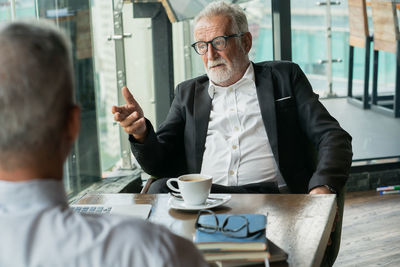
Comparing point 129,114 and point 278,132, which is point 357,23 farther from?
point 129,114

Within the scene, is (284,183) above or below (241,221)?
below

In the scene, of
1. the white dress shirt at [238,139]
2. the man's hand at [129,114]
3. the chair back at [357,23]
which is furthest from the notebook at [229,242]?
the chair back at [357,23]

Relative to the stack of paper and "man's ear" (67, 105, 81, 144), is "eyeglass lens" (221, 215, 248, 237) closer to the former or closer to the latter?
the stack of paper

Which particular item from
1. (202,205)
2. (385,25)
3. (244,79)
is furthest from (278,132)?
(385,25)

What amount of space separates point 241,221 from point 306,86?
141cm

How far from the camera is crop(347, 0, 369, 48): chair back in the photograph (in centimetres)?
446

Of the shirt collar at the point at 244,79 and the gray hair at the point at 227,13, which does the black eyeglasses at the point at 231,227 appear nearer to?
the shirt collar at the point at 244,79

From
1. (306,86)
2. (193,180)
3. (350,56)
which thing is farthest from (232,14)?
(350,56)

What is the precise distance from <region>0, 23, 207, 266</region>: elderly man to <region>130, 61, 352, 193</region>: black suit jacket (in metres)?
1.59

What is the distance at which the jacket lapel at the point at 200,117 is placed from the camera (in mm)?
2643

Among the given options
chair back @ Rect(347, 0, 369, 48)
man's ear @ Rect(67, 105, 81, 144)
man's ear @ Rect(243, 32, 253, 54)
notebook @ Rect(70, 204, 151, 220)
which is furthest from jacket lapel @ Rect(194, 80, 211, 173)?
chair back @ Rect(347, 0, 369, 48)

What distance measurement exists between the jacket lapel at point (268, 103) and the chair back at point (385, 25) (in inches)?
84.9

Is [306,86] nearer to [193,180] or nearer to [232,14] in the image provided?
[232,14]

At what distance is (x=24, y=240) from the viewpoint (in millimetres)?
783
